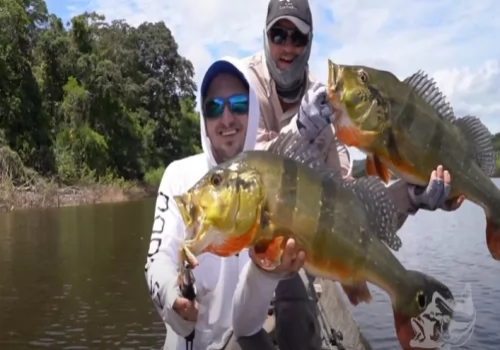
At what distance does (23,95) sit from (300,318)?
4122 cm

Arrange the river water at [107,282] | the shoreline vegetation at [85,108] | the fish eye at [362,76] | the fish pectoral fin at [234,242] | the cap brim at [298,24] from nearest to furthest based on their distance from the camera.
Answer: the fish pectoral fin at [234,242]
the fish eye at [362,76]
the cap brim at [298,24]
the river water at [107,282]
the shoreline vegetation at [85,108]

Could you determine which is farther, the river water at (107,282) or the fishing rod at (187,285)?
the river water at (107,282)

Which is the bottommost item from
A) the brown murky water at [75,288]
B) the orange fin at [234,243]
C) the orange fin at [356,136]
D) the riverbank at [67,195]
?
the brown murky water at [75,288]

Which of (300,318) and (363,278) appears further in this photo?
(300,318)

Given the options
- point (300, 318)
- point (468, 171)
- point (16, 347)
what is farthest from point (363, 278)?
point (16, 347)

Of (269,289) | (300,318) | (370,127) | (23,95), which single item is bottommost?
(300,318)

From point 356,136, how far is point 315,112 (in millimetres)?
348

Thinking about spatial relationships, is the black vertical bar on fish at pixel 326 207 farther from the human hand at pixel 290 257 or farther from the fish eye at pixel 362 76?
the fish eye at pixel 362 76

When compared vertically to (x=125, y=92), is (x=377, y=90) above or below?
below

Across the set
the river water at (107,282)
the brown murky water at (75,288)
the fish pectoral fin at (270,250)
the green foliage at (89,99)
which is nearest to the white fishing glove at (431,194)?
the fish pectoral fin at (270,250)

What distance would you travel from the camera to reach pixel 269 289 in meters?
3.47

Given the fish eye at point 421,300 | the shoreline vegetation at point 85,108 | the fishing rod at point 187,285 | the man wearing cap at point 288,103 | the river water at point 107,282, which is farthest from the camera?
the shoreline vegetation at point 85,108

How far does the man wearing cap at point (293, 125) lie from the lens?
3366 millimetres

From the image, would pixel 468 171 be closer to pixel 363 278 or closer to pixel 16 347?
pixel 363 278
